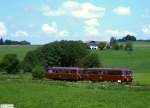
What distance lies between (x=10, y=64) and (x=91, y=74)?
1326 inches

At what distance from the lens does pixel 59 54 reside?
108750 millimetres

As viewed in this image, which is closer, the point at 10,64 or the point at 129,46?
the point at 10,64

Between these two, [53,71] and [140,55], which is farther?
[140,55]

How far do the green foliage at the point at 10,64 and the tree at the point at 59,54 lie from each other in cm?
403

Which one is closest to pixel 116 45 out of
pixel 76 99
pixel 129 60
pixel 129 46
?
pixel 129 46

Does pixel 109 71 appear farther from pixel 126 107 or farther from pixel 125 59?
pixel 125 59

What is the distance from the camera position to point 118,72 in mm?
67875

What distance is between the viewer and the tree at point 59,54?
4215 inches

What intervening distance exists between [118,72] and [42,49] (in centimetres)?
4488

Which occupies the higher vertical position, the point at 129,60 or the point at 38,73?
the point at 129,60

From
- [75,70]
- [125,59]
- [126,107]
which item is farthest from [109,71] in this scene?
[125,59]

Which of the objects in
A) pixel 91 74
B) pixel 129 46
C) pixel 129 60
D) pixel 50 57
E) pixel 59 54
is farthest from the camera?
pixel 129 46

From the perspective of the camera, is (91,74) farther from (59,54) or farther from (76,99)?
(76,99)

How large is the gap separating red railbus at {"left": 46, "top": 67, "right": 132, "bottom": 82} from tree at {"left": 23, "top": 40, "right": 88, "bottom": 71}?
27.5 m
